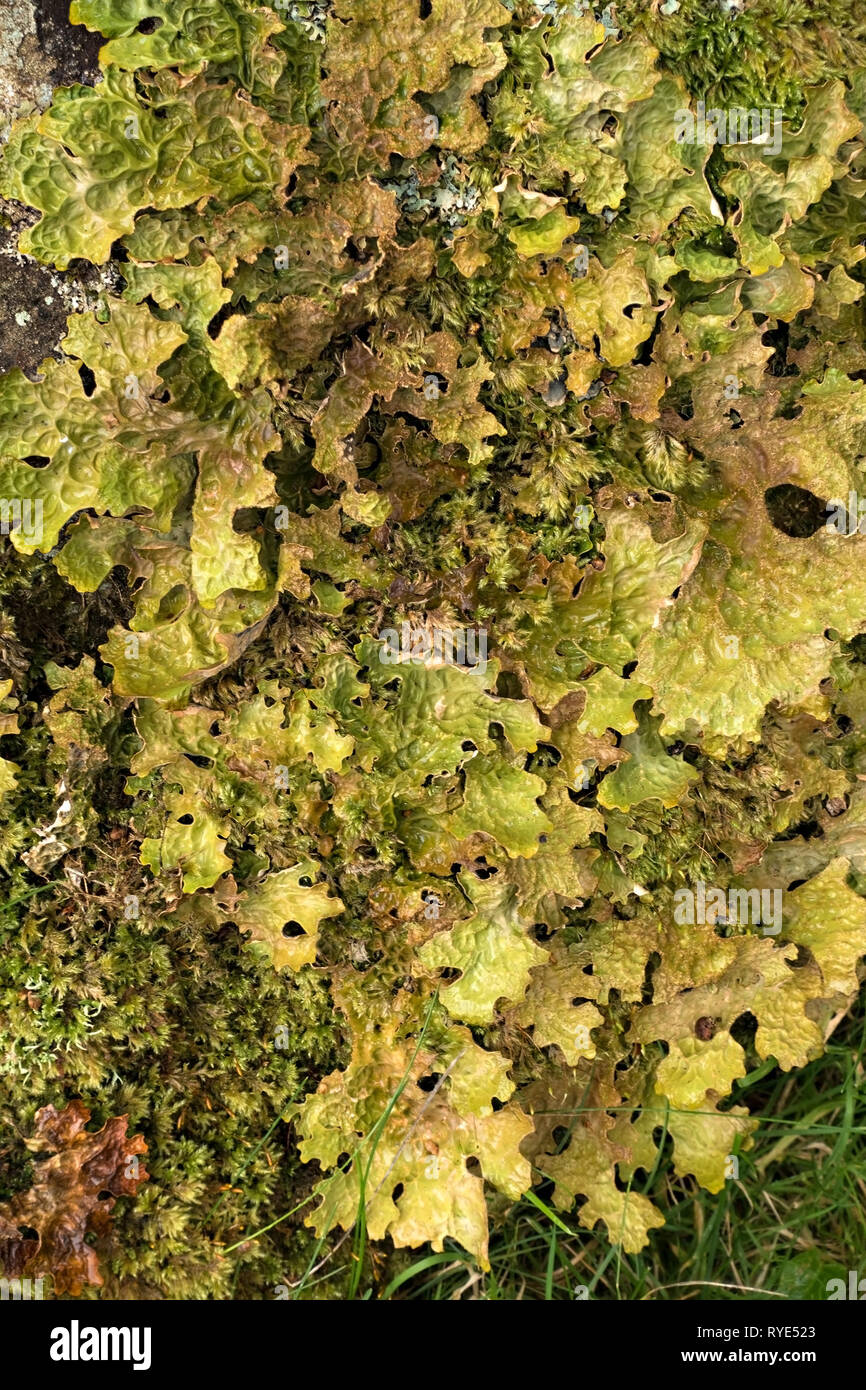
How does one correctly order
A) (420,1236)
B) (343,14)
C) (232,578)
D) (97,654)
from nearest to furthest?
1. (343,14)
2. (232,578)
3. (420,1236)
4. (97,654)

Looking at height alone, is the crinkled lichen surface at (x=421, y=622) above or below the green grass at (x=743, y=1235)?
above

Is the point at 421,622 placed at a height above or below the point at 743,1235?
above

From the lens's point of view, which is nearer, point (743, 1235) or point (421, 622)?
point (421, 622)

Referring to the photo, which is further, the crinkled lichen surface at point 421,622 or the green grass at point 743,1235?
the green grass at point 743,1235

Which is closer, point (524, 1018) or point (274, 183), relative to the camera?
point (274, 183)

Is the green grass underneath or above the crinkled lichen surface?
underneath
